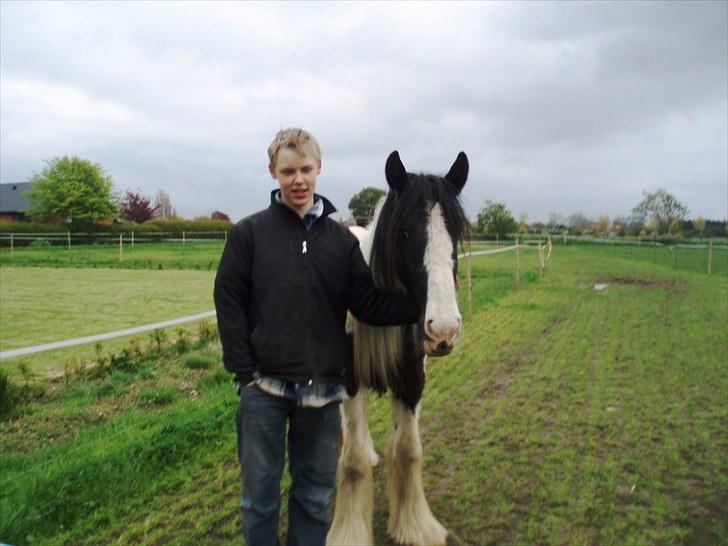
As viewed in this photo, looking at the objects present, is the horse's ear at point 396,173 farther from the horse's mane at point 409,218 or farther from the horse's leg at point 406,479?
the horse's leg at point 406,479

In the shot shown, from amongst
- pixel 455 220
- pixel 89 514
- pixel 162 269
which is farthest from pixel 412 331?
pixel 162 269

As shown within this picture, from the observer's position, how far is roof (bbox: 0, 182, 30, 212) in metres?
54.2

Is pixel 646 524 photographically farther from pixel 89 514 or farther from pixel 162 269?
pixel 162 269

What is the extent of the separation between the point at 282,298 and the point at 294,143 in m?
0.58

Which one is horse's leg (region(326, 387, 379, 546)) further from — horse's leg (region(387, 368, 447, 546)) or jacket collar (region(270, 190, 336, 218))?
jacket collar (region(270, 190, 336, 218))

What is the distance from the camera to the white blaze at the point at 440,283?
205cm

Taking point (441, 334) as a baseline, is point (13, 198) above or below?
above

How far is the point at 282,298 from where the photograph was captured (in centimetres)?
209

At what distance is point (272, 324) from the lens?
2.07 m

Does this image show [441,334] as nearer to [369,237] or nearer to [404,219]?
[404,219]

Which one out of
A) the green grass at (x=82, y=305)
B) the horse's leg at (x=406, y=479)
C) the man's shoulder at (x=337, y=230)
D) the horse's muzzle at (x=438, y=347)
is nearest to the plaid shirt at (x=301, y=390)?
the horse's muzzle at (x=438, y=347)

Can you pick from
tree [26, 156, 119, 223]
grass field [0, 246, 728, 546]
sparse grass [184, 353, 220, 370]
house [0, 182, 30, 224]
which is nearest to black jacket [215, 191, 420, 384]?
grass field [0, 246, 728, 546]

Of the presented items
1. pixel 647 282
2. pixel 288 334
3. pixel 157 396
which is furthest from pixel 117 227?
pixel 288 334

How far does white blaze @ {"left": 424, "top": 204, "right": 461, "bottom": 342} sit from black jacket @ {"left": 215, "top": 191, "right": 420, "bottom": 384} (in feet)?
1.15
